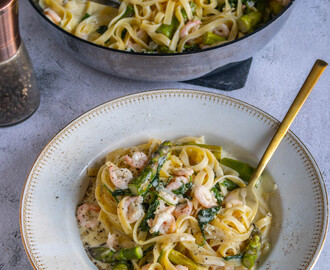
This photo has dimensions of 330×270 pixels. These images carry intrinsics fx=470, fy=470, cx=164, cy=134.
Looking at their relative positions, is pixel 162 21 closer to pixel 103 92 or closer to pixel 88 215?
pixel 103 92

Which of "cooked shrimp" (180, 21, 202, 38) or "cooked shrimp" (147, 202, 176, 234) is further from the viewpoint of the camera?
"cooked shrimp" (180, 21, 202, 38)

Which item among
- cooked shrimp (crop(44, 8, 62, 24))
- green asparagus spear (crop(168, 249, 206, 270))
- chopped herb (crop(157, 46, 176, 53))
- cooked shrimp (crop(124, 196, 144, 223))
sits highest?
chopped herb (crop(157, 46, 176, 53))

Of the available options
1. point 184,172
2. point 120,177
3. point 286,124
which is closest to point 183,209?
point 184,172

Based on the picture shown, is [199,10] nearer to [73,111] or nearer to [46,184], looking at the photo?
[73,111]

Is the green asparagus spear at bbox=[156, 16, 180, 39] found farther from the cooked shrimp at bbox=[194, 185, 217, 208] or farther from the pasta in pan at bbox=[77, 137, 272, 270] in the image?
the cooked shrimp at bbox=[194, 185, 217, 208]

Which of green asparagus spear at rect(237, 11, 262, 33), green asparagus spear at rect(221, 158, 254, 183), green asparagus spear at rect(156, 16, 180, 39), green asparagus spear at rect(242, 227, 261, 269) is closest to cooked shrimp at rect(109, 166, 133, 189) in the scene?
green asparagus spear at rect(221, 158, 254, 183)

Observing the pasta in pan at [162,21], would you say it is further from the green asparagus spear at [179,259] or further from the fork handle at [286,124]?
the green asparagus spear at [179,259]

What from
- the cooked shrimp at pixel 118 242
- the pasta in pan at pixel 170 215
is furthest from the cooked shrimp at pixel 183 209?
the cooked shrimp at pixel 118 242
